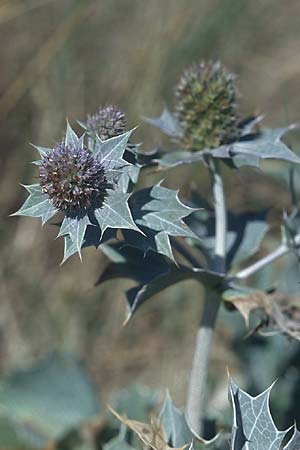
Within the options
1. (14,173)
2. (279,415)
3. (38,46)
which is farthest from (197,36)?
(279,415)

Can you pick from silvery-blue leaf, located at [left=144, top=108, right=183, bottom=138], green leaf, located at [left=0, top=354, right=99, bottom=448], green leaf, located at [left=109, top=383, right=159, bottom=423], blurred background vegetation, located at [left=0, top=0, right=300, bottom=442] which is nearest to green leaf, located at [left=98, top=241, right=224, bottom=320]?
silvery-blue leaf, located at [left=144, top=108, right=183, bottom=138]

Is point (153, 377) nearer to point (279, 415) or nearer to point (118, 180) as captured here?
point (279, 415)

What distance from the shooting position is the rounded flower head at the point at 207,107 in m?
1.07

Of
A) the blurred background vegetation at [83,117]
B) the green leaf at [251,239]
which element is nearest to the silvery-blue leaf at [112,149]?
the green leaf at [251,239]

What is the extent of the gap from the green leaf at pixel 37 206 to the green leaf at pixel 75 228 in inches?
0.8

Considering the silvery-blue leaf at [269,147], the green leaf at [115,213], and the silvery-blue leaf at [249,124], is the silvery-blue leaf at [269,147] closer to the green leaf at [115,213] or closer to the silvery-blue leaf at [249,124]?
the silvery-blue leaf at [249,124]

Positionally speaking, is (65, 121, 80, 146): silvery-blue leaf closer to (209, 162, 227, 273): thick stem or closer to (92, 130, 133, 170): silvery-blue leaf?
(92, 130, 133, 170): silvery-blue leaf

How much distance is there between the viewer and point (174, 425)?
3.36 ft

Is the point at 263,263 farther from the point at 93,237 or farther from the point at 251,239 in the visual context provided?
the point at 93,237

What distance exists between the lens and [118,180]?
2.92ft

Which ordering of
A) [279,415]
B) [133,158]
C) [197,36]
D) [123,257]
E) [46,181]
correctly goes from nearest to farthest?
[46,181] → [133,158] → [123,257] → [279,415] → [197,36]

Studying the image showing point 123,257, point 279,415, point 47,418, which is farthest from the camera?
point 47,418

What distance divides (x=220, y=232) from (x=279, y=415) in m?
0.66

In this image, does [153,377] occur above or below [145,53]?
below
